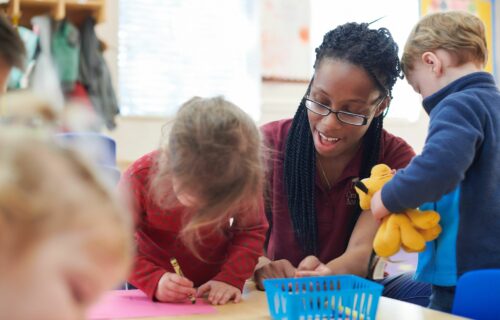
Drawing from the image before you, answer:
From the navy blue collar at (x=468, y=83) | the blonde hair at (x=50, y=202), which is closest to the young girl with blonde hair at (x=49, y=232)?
the blonde hair at (x=50, y=202)

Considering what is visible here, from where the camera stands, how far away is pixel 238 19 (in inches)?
138

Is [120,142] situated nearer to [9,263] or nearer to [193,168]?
[193,168]

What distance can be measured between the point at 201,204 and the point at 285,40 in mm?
2737

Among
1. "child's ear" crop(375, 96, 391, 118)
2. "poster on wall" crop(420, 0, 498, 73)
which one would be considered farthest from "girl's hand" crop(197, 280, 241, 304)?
"poster on wall" crop(420, 0, 498, 73)

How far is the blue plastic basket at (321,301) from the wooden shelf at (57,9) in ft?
7.57

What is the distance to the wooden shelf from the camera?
8.91 ft

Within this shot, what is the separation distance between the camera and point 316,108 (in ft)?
4.31

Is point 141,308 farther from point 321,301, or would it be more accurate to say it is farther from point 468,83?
point 468,83

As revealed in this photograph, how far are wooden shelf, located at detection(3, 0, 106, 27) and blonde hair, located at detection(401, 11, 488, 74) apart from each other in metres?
2.11

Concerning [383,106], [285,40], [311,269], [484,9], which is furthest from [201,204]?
[484,9]

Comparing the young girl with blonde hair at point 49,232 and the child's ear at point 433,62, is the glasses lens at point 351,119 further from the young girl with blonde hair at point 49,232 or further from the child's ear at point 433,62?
the young girl with blonde hair at point 49,232

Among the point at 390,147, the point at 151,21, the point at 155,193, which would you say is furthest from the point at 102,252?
the point at 151,21

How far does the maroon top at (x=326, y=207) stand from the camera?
1382 millimetres

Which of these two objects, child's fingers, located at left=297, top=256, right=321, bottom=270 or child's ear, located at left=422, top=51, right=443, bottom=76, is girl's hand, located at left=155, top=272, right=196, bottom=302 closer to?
child's fingers, located at left=297, top=256, right=321, bottom=270
